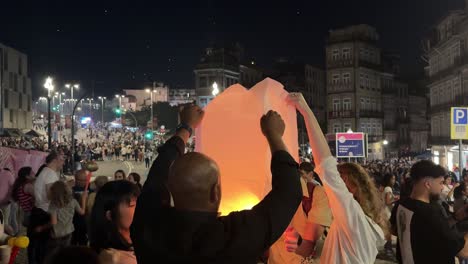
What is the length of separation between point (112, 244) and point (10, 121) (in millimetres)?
71727

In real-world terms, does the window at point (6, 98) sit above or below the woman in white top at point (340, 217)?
above

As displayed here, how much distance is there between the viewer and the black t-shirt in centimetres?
407

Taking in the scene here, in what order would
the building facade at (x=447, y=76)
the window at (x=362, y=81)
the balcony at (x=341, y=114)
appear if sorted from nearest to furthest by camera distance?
the building facade at (x=447, y=76)
the window at (x=362, y=81)
the balcony at (x=341, y=114)

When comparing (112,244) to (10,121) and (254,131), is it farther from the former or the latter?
(10,121)

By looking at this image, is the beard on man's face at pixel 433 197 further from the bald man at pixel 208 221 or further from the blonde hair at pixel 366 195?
the bald man at pixel 208 221

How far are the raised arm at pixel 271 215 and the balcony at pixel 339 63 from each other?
225 ft

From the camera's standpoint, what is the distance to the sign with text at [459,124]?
14.4 m

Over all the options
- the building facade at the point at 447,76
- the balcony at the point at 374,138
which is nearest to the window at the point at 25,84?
the balcony at the point at 374,138

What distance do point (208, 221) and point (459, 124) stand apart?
Answer: 13.9m

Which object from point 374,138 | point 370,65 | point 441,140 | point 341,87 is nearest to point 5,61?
point 341,87

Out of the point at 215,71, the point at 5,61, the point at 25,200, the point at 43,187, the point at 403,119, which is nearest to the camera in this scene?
the point at 43,187

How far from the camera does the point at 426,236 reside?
13.5ft

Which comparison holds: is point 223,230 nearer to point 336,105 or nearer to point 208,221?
point 208,221

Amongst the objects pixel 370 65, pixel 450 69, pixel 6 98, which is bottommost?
pixel 6 98
